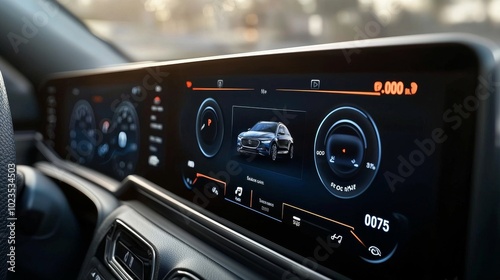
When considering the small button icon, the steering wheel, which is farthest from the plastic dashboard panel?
the steering wheel

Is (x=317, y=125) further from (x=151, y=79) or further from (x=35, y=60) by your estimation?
(x=35, y=60)

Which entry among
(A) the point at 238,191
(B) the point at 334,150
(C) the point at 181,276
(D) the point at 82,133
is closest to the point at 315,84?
(B) the point at 334,150

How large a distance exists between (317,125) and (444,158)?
0.33m

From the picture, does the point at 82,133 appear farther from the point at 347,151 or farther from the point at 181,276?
the point at 347,151

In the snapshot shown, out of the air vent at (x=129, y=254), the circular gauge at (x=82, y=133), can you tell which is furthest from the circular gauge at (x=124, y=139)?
the air vent at (x=129, y=254)

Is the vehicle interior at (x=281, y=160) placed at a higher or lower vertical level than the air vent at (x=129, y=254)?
higher

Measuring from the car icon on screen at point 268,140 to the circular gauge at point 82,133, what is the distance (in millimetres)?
1179

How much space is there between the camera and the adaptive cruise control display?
813 millimetres

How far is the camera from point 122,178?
78.5 inches

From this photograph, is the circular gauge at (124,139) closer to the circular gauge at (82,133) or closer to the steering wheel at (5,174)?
the circular gauge at (82,133)

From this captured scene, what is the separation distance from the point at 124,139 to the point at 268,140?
0.97 metres

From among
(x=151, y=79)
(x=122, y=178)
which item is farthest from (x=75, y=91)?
(x=151, y=79)

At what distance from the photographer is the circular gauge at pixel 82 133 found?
7.38 feet

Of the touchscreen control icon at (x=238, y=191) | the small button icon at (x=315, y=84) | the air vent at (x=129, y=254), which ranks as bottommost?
the air vent at (x=129, y=254)
